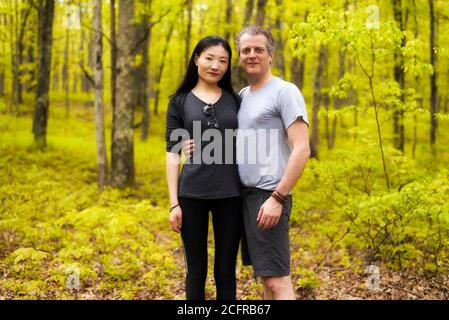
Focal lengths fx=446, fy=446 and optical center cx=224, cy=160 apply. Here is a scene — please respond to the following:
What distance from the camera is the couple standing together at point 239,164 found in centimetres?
306

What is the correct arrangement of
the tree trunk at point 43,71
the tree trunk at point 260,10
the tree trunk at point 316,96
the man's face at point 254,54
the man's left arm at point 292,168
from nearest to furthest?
the man's left arm at point 292,168 < the man's face at point 254,54 < the tree trunk at point 260,10 < the tree trunk at point 43,71 < the tree trunk at point 316,96

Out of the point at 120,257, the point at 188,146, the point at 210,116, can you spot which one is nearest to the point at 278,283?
the point at 188,146

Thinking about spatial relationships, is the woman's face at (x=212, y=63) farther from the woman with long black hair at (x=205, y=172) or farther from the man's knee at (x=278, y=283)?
the man's knee at (x=278, y=283)

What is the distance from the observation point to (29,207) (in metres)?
7.98

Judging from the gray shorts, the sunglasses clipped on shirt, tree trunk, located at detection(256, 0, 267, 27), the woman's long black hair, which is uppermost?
tree trunk, located at detection(256, 0, 267, 27)

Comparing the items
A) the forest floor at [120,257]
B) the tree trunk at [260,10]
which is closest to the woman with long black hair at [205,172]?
the forest floor at [120,257]

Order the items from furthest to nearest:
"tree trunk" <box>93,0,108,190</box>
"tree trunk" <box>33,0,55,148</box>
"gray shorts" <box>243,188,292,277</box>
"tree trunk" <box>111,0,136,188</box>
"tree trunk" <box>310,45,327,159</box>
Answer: "tree trunk" <box>310,45,327,159</box>, "tree trunk" <box>33,0,55,148</box>, "tree trunk" <box>111,0,136,188</box>, "tree trunk" <box>93,0,108,190</box>, "gray shorts" <box>243,188,292,277</box>

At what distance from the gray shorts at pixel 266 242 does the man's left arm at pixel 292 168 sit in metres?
0.10

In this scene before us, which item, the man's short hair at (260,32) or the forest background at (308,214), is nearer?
the man's short hair at (260,32)

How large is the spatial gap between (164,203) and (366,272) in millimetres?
5366

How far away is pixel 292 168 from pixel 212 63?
1.00 m

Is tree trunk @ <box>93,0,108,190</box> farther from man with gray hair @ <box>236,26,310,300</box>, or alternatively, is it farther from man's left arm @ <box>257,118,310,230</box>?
man's left arm @ <box>257,118,310,230</box>

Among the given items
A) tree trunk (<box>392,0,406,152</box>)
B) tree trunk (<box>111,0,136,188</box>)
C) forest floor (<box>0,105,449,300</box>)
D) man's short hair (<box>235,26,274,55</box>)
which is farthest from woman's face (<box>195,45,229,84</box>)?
tree trunk (<box>392,0,406,152</box>)

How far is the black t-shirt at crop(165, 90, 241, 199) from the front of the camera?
10.4ft
